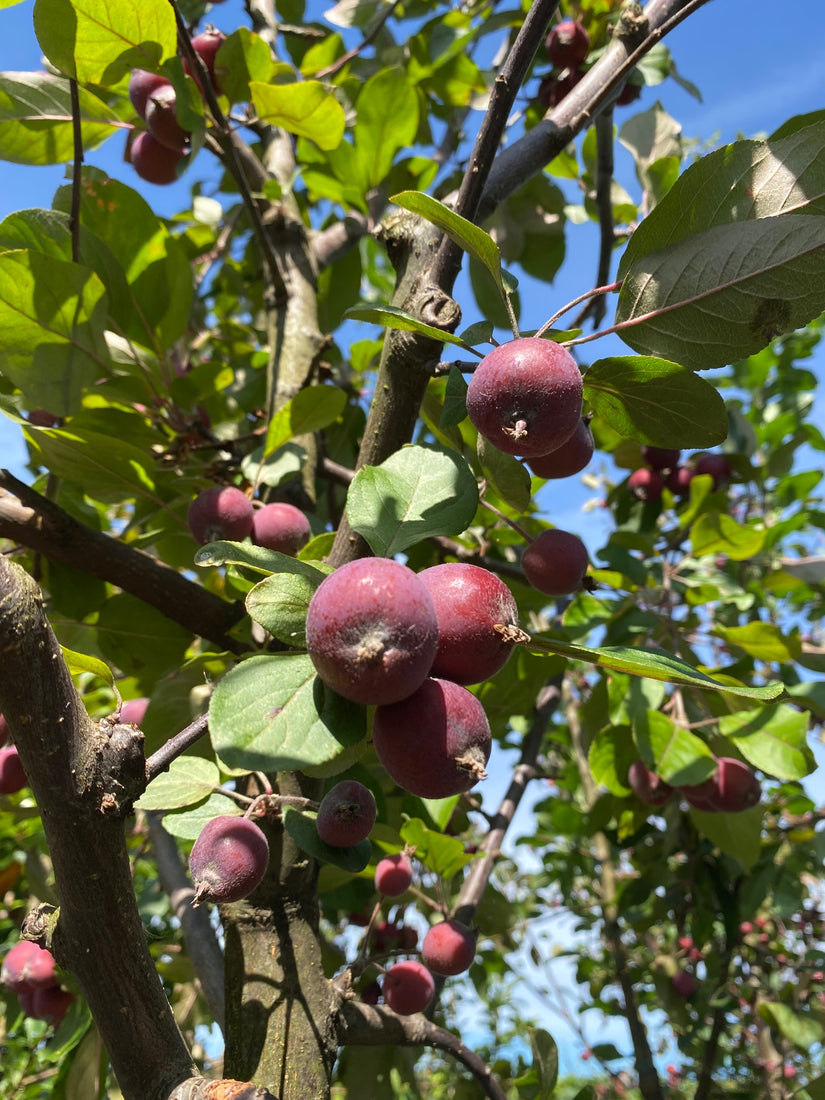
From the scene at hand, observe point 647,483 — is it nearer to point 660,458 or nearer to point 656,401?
point 660,458

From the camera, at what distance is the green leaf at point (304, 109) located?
1554 mm

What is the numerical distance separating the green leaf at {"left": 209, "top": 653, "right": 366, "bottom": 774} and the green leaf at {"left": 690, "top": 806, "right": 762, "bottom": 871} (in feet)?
4.74

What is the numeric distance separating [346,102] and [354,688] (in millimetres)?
A: 2226

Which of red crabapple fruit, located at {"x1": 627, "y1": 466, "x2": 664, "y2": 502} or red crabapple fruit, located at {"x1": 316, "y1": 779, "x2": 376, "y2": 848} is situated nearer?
red crabapple fruit, located at {"x1": 316, "y1": 779, "x2": 376, "y2": 848}

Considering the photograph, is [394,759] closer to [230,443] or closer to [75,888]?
[75,888]

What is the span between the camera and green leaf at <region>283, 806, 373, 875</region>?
912 millimetres

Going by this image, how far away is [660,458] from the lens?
216cm

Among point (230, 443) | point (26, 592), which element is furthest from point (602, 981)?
point (26, 592)

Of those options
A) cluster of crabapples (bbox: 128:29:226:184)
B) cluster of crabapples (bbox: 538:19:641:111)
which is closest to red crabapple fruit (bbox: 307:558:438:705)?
cluster of crabapples (bbox: 128:29:226:184)

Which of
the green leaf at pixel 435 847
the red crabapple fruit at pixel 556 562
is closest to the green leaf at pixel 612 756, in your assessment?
the green leaf at pixel 435 847

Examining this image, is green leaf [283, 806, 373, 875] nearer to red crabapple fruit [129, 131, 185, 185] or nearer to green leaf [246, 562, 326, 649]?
green leaf [246, 562, 326, 649]

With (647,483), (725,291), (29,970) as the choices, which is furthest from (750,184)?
(29,970)

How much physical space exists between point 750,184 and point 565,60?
58.2 inches

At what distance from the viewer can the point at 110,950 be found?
707 mm
